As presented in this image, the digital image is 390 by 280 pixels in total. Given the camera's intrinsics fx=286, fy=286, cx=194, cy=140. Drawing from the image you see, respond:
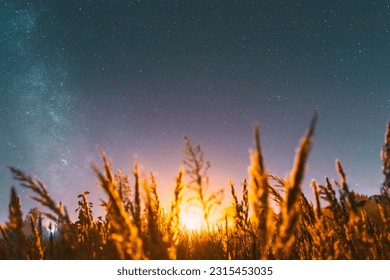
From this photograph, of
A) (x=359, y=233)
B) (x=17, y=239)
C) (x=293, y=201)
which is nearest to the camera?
(x=293, y=201)

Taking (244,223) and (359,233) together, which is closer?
(359,233)
